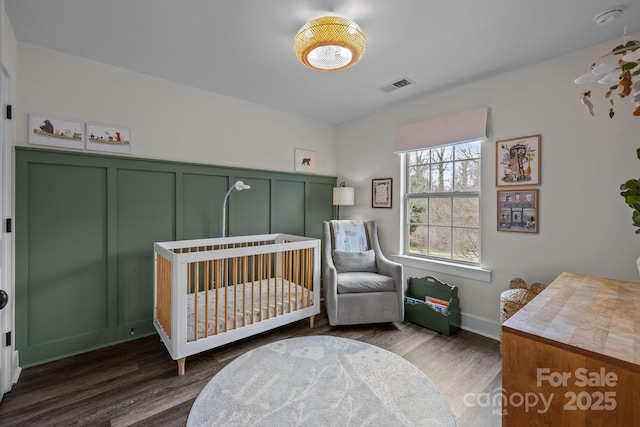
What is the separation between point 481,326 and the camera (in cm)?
260

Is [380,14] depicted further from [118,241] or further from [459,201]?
[118,241]

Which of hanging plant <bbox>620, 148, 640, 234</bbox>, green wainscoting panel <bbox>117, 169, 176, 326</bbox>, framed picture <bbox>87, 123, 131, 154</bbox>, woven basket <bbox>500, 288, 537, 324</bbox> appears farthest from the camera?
green wainscoting panel <bbox>117, 169, 176, 326</bbox>

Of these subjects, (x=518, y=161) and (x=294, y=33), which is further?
(x=518, y=161)

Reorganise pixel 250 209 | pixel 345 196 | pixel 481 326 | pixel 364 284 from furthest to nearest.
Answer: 1. pixel 345 196
2. pixel 250 209
3. pixel 364 284
4. pixel 481 326

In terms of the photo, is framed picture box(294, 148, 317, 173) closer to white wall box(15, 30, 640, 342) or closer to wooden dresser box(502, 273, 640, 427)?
white wall box(15, 30, 640, 342)

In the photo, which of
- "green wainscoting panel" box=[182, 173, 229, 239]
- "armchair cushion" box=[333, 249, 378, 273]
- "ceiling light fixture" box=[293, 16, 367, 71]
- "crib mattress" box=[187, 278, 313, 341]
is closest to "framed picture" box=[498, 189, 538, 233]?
"armchair cushion" box=[333, 249, 378, 273]

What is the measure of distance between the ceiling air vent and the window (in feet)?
2.40

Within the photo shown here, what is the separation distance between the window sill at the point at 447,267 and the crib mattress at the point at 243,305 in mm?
1186

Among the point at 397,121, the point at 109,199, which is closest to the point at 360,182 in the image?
the point at 397,121

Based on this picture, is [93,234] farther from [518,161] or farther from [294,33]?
[518,161]

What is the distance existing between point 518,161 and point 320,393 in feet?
7.83

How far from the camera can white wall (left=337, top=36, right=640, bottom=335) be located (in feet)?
6.41

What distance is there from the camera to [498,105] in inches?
98.2

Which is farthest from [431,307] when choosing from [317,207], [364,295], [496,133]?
[317,207]
